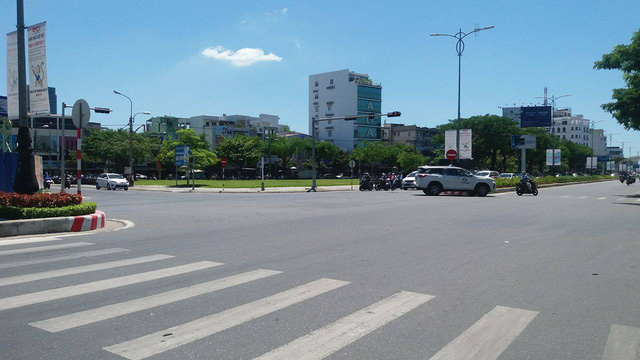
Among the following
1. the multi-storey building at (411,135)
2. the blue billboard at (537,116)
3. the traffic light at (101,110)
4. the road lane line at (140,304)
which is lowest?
the road lane line at (140,304)

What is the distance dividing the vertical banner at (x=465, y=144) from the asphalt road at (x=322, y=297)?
26.0 m

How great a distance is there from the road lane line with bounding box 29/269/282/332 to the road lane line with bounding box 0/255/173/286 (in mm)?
1842

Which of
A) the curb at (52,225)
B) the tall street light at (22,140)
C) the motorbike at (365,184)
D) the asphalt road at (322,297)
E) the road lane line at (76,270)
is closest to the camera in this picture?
the asphalt road at (322,297)

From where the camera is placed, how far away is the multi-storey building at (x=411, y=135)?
107 metres

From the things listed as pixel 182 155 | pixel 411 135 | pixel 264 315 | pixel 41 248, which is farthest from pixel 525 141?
pixel 411 135

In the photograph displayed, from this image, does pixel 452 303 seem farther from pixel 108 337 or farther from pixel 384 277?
pixel 108 337

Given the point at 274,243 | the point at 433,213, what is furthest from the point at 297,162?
the point at 274,243

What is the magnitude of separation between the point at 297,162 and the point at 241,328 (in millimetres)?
95477

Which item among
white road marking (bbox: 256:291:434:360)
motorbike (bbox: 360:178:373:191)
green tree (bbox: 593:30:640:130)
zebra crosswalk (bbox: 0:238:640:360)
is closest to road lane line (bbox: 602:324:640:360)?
zebra crosswalk (bbox: 0:238:640:360)

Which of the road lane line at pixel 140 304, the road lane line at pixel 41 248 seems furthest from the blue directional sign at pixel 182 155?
the road lane line at pixel 140 304

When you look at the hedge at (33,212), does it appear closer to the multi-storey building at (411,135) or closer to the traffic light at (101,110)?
the traffic light at (101,110)

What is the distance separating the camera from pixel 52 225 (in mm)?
10883

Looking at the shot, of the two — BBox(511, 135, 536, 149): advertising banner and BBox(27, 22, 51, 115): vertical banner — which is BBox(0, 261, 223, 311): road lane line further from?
BBox(511, 135, 536, 149): advertising banner

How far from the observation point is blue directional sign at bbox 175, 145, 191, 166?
4881 cm
